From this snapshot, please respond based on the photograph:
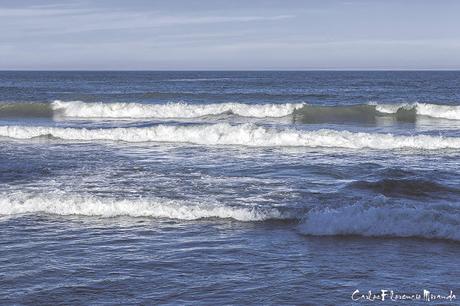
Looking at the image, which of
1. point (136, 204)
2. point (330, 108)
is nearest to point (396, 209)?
point (136, 204)

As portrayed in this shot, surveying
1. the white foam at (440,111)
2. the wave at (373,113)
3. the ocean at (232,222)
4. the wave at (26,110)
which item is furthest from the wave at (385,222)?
the wave at (26,110)

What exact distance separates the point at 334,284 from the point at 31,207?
6692mm

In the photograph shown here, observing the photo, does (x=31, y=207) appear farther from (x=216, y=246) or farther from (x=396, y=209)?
(x=396, y=209)

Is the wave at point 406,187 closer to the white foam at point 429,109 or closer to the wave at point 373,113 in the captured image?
the wave at point 373,113

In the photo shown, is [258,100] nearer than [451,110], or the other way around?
[451,110]

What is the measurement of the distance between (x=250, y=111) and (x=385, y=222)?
28418 mm

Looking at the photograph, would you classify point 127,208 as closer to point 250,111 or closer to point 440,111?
point 250,111

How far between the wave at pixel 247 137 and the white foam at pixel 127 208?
11093 mm

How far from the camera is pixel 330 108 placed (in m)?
36.8

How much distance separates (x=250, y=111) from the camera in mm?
38812

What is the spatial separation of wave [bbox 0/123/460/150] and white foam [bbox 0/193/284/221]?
11093mm

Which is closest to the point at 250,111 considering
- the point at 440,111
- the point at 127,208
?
the point at 440,111

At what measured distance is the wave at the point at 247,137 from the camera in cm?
2220

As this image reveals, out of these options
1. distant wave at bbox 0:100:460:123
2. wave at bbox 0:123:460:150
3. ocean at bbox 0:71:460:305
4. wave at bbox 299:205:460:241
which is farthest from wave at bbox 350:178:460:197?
distant wave at bbox 0:100:460:123
